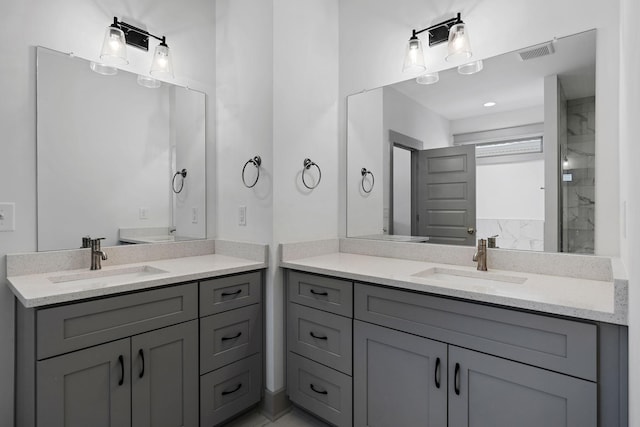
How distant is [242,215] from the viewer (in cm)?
224

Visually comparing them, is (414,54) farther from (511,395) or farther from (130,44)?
(511,395)

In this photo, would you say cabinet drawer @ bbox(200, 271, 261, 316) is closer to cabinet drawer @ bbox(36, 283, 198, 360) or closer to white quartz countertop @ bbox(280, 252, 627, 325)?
cabinet drawer @ bbox(36, 283, 198, 360)

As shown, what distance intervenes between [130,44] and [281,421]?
94.7 inches

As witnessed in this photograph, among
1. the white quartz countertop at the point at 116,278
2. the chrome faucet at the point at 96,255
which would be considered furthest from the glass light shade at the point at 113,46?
the white quartz countertop at the point at 116,278

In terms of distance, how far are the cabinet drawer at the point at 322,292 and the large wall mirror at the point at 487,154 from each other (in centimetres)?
63

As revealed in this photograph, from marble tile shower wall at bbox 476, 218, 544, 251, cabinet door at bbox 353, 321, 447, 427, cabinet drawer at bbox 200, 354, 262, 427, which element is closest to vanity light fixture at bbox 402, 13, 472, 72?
marble tile shower wall at bbox 476, 218, 544, 251

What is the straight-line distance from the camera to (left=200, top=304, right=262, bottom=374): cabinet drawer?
177 centimetres

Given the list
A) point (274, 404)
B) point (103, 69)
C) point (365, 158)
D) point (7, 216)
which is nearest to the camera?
point (7, 216)

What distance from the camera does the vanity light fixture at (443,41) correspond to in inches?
73.1

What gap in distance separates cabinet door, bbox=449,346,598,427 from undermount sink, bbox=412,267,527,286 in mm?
372

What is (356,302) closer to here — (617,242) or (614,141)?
(617,242)

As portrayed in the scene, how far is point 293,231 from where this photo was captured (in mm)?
2188

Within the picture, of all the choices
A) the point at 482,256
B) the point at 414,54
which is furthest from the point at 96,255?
the point at 414,54

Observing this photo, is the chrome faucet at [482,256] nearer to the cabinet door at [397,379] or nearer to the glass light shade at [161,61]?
the cabinet door at [397,379]
